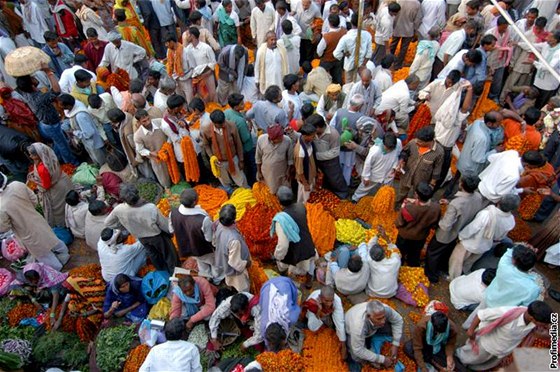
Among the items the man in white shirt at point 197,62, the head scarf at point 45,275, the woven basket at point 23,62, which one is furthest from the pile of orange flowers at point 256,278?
the woven basket at point 23,62

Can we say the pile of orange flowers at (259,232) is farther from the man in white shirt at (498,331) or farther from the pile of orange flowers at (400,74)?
the pile of orange flowers at (400,74)

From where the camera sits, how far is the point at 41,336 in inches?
189

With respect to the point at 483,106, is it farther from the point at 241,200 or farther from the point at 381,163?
the point at 241,200

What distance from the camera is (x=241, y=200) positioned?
6164 millimetres

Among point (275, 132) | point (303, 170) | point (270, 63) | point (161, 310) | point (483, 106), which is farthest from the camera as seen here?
point (483, 106)

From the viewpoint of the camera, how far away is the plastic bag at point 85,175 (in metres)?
6.61

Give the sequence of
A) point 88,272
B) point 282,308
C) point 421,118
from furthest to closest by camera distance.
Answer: point 421,118
point 88,272
point 282,308

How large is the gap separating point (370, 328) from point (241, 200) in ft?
8.91

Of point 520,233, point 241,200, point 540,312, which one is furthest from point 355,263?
point 520,233

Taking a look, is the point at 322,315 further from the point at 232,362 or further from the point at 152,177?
the point at 152,177

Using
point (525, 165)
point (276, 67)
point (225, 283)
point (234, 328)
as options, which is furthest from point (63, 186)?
point (525, 165)

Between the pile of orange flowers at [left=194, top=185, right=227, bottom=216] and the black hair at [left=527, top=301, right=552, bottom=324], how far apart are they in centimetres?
401

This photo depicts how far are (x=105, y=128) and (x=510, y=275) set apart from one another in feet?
18.3

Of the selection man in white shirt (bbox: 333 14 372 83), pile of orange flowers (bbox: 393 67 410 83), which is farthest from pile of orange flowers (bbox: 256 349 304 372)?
pile of orange flowers (bbox: 393 67 410 83)
